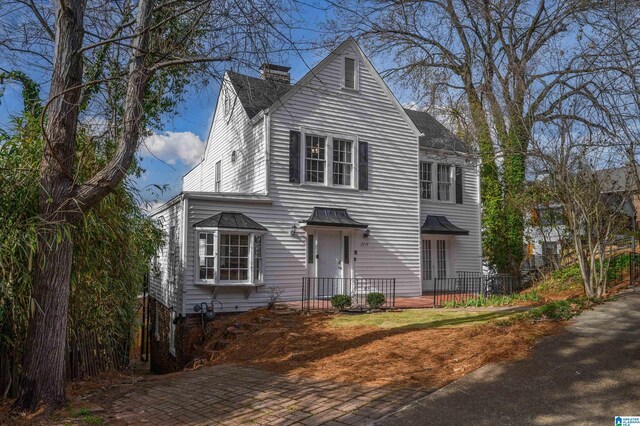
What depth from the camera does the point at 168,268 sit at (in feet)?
50.2

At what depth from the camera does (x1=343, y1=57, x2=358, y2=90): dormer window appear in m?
16.3

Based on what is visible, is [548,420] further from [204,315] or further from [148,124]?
[148,124]

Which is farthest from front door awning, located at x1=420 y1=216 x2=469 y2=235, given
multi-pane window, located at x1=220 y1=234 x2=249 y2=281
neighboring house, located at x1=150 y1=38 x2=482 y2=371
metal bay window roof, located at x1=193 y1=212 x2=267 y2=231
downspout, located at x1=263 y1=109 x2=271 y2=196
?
multi-pane window, located at x1=220 y1=234 x2=249 y2=281

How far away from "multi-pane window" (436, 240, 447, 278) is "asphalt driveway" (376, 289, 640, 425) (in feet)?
37.2

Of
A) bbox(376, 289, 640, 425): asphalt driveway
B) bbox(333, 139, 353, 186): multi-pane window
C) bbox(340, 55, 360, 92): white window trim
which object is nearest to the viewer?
bbox(376, 289, 640, 425): asphalt driveway

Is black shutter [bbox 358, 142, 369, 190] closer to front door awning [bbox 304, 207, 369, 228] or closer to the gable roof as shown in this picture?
→ front door awning [bbox 304, 207, 369, 228]

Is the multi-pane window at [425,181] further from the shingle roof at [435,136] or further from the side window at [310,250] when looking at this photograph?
the side window at [310,250]

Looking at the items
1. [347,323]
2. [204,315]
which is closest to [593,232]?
[347,323]

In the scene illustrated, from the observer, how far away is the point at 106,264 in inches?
313

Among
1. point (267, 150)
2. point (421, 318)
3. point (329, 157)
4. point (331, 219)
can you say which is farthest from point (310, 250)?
point (421, 318)

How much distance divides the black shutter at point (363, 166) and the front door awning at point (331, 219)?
3.90ft

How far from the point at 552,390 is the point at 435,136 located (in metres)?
15.8

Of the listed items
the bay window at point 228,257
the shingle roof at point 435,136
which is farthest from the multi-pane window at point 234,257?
the shingle roof at point 435,136

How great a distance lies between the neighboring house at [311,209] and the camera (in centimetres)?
1319
